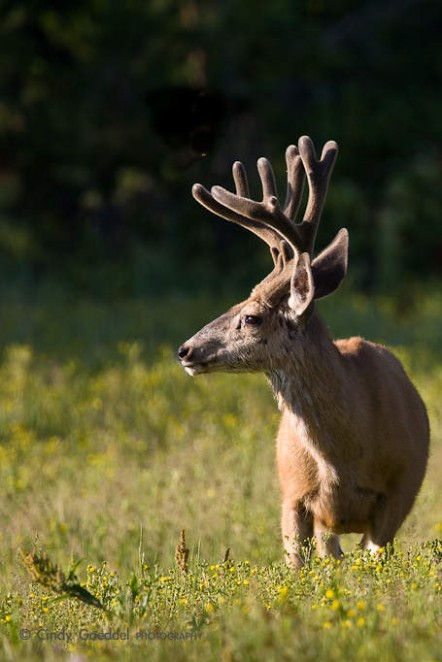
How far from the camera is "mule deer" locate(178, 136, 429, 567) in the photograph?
244 inches

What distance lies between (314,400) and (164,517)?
192 centimetres

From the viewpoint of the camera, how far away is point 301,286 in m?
6.18

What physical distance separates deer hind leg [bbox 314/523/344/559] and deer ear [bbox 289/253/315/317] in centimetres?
101

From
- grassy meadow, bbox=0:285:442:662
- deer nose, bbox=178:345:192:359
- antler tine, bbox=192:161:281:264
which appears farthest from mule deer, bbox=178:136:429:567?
grassy meadow, bbox=0:285:442:662

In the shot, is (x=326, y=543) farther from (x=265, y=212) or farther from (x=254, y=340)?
(x=265, y=212)

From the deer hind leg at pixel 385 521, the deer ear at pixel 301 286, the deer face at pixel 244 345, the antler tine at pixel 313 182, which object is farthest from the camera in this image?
the antler tine at pixel 313 182

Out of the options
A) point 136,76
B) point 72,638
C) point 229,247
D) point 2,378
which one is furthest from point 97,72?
point 72,638

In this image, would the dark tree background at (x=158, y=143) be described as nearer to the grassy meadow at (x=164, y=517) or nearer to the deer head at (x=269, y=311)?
the grassy meadow at (x=164, y=517)

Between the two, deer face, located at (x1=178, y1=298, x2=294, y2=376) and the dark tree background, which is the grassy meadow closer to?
deer face, located at (x1=178, y1=298, x2=294, y2=376)

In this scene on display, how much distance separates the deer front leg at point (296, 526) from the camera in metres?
6.21

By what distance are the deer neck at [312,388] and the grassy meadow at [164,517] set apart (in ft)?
2.10

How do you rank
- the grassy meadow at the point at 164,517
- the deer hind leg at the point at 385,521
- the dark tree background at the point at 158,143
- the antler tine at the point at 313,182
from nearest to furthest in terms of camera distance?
the grassy meadow at the point at 164,517 → the deer hind leg at the point at 385,521 → the antler tine at the point at 313,182 → the dark tree background at the point at 158,143

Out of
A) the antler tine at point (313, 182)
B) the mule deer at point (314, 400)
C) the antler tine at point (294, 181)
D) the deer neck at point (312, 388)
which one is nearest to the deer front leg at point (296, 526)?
the mule deer at point (314, 400)

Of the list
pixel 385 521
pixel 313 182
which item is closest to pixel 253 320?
pixel 313 182
